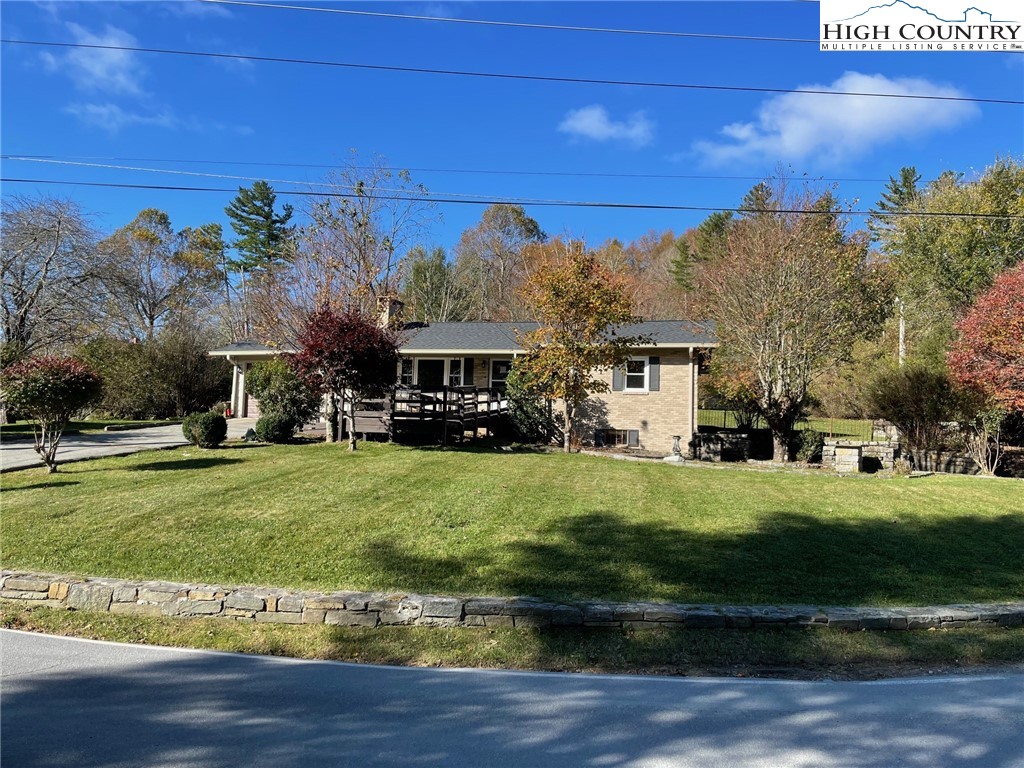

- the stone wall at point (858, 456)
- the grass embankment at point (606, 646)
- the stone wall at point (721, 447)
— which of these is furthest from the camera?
the stone wall at point (721, 447)

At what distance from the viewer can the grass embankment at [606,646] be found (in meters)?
4.50

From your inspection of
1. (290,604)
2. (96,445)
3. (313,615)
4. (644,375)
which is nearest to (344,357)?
(96,445)

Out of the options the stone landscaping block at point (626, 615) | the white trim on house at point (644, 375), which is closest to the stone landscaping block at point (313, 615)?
the stone landscaping block at point (626, 615)

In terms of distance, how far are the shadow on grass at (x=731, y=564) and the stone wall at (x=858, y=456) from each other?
5736mm

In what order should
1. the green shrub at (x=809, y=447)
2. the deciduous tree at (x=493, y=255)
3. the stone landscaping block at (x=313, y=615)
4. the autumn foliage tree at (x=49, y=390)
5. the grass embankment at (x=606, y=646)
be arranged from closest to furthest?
the grass embankment at (x=606, y=646), the stone landscaping block at (x=313, y=615), the autumn foliage tree at (x=49, y=390), the green shrub at (x=809, y=447), the deciduous tree at (x=493, y=255)

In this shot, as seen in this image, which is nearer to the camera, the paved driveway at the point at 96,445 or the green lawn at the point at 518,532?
the green lawn at the point at 518,532

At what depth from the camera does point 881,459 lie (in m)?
14.6

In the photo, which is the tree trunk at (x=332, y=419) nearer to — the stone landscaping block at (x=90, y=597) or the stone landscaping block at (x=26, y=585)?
the stone landscaping block at (x=26, y=585)

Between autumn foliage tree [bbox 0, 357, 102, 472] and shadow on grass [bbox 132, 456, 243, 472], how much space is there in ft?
4.51

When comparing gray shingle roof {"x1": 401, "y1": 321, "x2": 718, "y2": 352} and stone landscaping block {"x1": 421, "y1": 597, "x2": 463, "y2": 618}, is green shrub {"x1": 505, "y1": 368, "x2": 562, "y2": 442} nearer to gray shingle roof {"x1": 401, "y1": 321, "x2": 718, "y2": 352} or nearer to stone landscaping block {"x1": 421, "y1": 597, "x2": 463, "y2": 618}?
gray shingle roof {"x1": 401, "y1": 321, "x2": 718, "y2": 352}

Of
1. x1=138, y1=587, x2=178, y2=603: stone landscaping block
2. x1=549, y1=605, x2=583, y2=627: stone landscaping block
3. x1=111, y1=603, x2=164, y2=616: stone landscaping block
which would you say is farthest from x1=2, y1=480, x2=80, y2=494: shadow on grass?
x1=549, y1=605, x2=583, y2=627: stone landscaping block

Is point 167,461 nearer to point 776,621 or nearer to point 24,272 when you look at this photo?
point 776,621

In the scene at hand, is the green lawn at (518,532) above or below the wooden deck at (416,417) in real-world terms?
below

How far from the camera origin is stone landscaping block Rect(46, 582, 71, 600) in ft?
18.2
